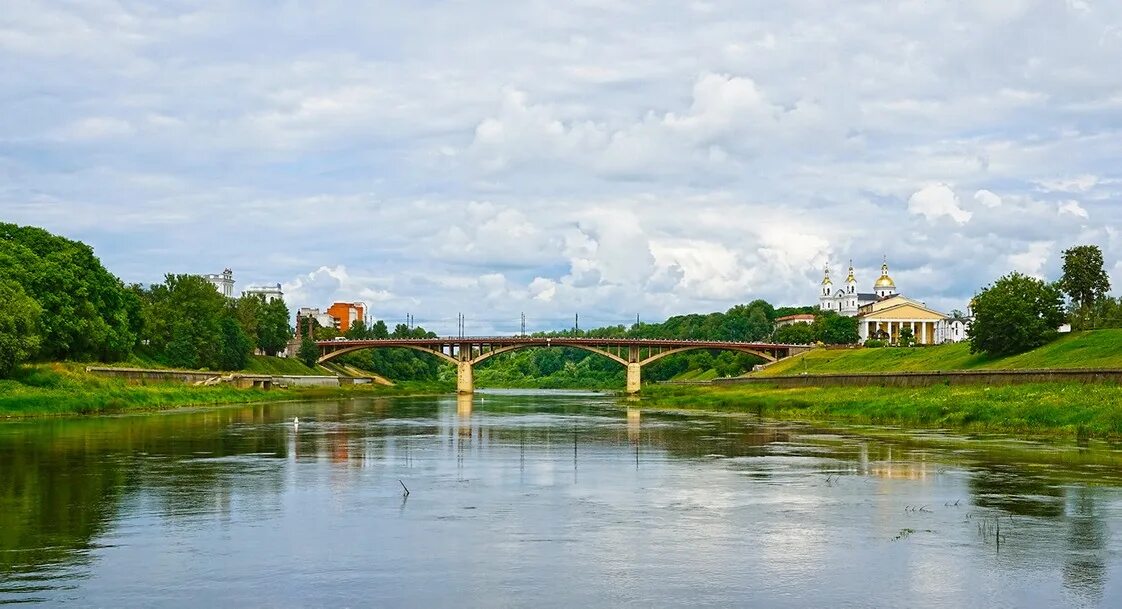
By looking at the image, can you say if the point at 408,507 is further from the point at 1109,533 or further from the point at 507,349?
the point at 507,349

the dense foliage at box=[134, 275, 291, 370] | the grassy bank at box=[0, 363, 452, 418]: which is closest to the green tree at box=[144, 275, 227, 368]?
the dense foliage at box=[134, 275, 291, 370]

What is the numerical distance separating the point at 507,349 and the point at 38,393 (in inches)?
4595

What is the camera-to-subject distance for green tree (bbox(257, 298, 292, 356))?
182 metres

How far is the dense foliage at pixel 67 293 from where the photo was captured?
91875 millimetres

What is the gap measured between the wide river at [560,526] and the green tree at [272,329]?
136008 millimetres

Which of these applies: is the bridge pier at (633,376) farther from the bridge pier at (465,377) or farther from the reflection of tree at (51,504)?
the reflection of tree at (51,504)

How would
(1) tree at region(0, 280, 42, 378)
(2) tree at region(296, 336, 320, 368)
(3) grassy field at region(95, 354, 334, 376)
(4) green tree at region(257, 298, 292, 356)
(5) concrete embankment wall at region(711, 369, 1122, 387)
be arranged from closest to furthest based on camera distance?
(5) concrete embankment wall at region(711, 369, 1122, 387), (1) tree at region(0, 280, 42, 378), (3) grassy field at region(95, 354, 334, 376), (4) green tree at region(257, 298, 292, 356), (2) tree at region(296, 336, 320, 368)

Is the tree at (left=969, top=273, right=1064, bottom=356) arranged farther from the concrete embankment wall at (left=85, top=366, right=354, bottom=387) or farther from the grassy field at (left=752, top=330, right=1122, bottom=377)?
the concrete embankment wall at (left=85, top=366, right=354, bottom=387)

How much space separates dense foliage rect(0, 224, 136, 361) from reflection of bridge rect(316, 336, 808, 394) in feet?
250

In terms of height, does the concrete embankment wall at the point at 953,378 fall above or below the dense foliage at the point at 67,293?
below

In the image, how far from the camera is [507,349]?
187625 millimetres

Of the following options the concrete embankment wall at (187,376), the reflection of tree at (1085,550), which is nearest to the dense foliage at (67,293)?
the concrete embankment wall at (187,376)

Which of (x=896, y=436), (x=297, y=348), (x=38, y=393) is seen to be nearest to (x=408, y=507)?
(x=896, y=436)

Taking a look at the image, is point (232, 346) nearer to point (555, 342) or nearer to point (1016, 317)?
point (555, 342)
